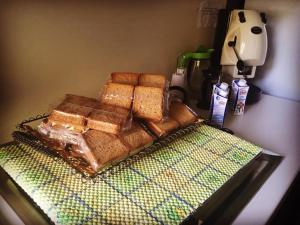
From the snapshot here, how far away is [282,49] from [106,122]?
1.01 m

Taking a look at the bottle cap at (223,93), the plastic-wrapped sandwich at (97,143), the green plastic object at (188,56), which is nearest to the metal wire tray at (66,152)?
the plastic-wrapped sandwich at (97,143)

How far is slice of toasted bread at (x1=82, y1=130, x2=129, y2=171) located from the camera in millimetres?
559

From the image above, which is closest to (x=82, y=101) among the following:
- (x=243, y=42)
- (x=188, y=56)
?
(x=188, y=56)

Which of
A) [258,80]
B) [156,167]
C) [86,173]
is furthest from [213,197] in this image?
[258,80]

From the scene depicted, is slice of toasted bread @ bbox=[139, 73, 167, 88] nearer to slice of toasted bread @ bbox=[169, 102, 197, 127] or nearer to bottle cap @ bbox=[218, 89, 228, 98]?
slice of toasted bread @ bbox=[169, 102, 197, 127]

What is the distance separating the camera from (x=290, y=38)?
124 cm

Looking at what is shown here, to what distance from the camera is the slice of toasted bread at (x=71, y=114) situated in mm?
617

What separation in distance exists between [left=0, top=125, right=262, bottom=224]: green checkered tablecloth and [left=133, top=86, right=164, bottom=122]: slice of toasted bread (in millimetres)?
88

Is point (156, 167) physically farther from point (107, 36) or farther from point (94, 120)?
point (107, 36)

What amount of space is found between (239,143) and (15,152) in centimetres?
56

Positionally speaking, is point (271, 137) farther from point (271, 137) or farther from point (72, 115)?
point (72, 115)

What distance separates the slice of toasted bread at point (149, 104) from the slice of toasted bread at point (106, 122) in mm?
70

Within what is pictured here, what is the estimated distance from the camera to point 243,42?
41.8 inches

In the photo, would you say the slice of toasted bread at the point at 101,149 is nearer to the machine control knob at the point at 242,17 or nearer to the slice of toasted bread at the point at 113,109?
the slice of toasted bread at the point at 113,109
